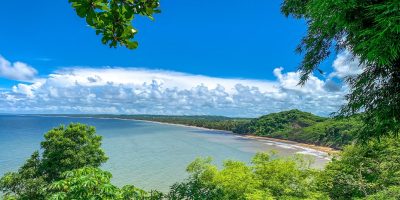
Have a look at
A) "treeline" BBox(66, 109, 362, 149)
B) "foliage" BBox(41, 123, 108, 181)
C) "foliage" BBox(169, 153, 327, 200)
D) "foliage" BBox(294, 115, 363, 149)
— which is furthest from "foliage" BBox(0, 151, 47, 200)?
"treeline" BBox(66, 109, 362, 149)

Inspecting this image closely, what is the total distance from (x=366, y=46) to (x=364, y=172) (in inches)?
760

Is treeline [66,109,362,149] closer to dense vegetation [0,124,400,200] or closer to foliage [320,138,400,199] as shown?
foliage [320,138,400,199]

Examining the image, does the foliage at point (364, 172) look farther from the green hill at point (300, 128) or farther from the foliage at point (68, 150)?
the green hill at point (300, 128)

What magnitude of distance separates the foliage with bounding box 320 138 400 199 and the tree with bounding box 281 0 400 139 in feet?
39.2

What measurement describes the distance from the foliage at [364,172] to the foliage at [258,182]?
4.63 ft

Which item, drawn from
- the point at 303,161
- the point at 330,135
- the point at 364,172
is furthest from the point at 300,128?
the point at 364,172

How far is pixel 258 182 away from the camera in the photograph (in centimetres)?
1864

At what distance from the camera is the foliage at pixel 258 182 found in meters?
17.0

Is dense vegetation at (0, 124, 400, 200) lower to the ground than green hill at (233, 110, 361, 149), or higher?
lower

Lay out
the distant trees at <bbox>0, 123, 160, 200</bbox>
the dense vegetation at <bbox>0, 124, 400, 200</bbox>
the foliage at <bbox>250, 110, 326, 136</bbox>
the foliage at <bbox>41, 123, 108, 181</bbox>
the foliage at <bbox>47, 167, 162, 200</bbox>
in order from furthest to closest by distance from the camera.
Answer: the foliage at <bbox>250, 110, 326, 136</bbox> → the foliage at <bbox>41, 123, 108, 181</bbox> → the distant trees at <bbox>0, 123, 160, 200</bbox> → the dense vegetation at <bbox>0, 124, 400, 200</bbox> → the foliage at <bbox>47, 167, 162, 200</bbox>

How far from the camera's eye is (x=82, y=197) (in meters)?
6.64

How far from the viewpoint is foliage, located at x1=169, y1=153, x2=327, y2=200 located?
17047 mm

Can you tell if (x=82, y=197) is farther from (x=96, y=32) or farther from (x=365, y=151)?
(x=365, y=151)

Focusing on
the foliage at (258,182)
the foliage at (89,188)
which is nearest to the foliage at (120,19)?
the foliage at (89,188)
